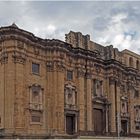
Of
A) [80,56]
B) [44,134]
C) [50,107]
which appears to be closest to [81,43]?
[80,56]

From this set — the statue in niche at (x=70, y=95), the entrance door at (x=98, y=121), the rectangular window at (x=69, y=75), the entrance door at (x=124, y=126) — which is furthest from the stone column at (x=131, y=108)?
the rectangular window at (x=69, y=75)

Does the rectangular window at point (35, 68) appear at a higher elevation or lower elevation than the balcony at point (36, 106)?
higher

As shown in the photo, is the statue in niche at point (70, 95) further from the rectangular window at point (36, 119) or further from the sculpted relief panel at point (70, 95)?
the rectangular window at point (36, 119)

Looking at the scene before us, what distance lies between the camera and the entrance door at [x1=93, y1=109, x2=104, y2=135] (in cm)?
5601

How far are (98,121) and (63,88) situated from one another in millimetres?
10186

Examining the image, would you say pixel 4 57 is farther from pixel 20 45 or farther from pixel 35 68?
pixel 35 68

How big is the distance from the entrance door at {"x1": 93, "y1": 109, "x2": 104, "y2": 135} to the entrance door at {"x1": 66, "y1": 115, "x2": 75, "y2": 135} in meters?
4.89

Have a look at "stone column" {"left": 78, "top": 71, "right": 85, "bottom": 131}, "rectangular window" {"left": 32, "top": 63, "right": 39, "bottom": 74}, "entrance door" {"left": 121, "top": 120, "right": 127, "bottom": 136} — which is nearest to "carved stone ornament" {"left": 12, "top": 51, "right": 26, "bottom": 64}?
"rectangular window" {"left": 32, "top": 63, "right": 39, "bottom": 74}

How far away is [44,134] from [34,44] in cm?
1067

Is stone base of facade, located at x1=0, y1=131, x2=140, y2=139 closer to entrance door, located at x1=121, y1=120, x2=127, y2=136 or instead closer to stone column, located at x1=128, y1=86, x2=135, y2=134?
entrance door, located at x1=121, y1=120, x2=127, y2=136

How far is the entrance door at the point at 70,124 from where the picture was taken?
51250 mm

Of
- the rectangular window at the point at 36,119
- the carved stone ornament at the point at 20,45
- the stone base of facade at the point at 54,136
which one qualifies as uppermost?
the carved stone ornament at the point at 20,45

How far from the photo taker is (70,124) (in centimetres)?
5184

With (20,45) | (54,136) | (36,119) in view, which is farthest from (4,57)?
(54,136)
